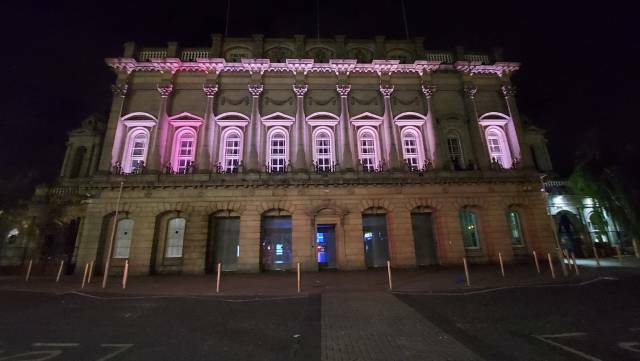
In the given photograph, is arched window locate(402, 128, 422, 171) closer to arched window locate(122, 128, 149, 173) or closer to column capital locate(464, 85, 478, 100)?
column capital locate(464, 85, 478, 100)

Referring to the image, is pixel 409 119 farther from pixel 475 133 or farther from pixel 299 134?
pixel 299 134

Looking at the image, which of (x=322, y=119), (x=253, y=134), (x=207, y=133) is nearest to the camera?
(x=207, y=133)

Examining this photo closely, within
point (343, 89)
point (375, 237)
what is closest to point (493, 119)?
point (343, 89)

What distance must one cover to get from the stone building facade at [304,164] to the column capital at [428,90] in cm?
10

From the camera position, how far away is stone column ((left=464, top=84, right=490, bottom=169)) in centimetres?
2248

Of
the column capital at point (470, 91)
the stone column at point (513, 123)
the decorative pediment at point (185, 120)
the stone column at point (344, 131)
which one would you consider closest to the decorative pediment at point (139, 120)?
the decorative pediment at point (185, 120)

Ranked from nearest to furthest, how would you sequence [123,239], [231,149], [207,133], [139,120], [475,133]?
[123,239]
[207,133]
[139,120]
[231,149]
[475,133]

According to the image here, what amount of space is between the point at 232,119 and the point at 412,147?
15.7 m

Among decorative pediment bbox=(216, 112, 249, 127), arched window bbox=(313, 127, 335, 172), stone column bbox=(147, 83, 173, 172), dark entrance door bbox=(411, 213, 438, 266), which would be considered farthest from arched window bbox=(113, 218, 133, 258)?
dark entrance door bbox=(411, 213, 438, 266)

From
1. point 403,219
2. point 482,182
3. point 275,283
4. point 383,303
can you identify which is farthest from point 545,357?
point 482,182

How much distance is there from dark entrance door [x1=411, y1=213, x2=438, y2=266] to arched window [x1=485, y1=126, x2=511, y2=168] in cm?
818

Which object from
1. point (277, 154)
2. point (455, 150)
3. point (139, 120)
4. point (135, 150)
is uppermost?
point (139, 120)

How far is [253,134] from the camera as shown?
22.1 m

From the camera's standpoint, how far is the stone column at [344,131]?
2180 centimetres
